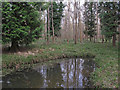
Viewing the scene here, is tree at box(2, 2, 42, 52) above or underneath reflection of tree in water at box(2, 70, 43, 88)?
above

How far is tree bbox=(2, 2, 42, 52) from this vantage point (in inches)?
393

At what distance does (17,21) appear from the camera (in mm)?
10789

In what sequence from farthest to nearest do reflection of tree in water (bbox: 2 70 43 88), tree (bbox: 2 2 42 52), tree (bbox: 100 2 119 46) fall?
tree (bbox: 100 2 119 46)
tree (bbox: 2 2 42 52)
reflection of tree in water (bbox: 2 70 43 88)

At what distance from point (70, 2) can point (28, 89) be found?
80.0 feet

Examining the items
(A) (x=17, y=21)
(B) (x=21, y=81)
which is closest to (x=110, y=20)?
(A) (x=17, y=21)

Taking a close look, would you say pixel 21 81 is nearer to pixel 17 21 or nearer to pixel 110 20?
pixel 17 21

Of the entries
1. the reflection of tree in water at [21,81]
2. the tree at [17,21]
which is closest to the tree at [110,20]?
the tree at [17,21]

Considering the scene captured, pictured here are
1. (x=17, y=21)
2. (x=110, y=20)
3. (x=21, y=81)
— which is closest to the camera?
(x=21, y=81)

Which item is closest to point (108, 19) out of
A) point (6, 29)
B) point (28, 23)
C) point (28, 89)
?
point (28, 23)

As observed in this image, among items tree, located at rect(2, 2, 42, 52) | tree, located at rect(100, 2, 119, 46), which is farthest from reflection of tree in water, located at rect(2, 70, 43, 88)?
tree, located at rect(100, 2, 119, 46)

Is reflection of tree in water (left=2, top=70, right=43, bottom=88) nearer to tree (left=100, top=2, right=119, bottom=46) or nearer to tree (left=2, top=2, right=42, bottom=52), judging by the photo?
tree (left=2, top=2, right=42, bottom=52)

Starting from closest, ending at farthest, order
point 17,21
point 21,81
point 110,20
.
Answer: point 21,81, point 17,21, point 110,20

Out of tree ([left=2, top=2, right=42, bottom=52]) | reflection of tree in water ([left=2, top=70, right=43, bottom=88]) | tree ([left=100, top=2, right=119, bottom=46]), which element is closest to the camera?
reflection of tree in water ([left=2, top=70, right=43, bottom=88])

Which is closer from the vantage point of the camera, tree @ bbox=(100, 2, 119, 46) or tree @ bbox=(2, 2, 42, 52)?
tree @ bbox=(2, 2, 42, 52)
